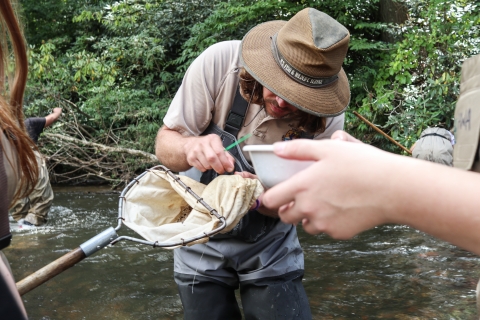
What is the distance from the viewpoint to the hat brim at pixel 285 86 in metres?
2.48

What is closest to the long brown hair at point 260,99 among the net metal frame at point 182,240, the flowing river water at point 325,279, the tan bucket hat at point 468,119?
the net metal frame at point 182,240

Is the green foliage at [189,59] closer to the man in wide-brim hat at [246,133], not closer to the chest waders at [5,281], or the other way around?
the man in wide-brim hat at [246,133]

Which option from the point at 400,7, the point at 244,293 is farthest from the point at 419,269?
the point at 400,7

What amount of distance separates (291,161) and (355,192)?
23 cm

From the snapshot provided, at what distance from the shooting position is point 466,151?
51.0 inches

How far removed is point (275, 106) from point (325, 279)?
10.7ft

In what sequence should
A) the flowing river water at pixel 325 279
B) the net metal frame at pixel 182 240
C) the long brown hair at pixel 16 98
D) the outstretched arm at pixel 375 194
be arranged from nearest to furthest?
the outstretched arm at pixel 375 194 → the long brown hair at pixel 16 98 → the net metal frame at pixel 182 240 → the flowing river water at pixel 325 279

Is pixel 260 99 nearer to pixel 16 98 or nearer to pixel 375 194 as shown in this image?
pixel 16 98

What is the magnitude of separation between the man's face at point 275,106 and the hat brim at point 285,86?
0.40 feet

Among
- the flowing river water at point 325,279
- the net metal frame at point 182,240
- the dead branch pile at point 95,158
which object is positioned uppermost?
the net metal frame at point 182,240

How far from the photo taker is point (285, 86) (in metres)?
2.49

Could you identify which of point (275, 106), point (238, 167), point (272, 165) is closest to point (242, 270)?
point (238, 167)

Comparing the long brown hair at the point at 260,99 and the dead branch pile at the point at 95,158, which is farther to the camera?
the dead branch pile at the point at 95,158

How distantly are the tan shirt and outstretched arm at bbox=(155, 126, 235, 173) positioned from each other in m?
0.09
